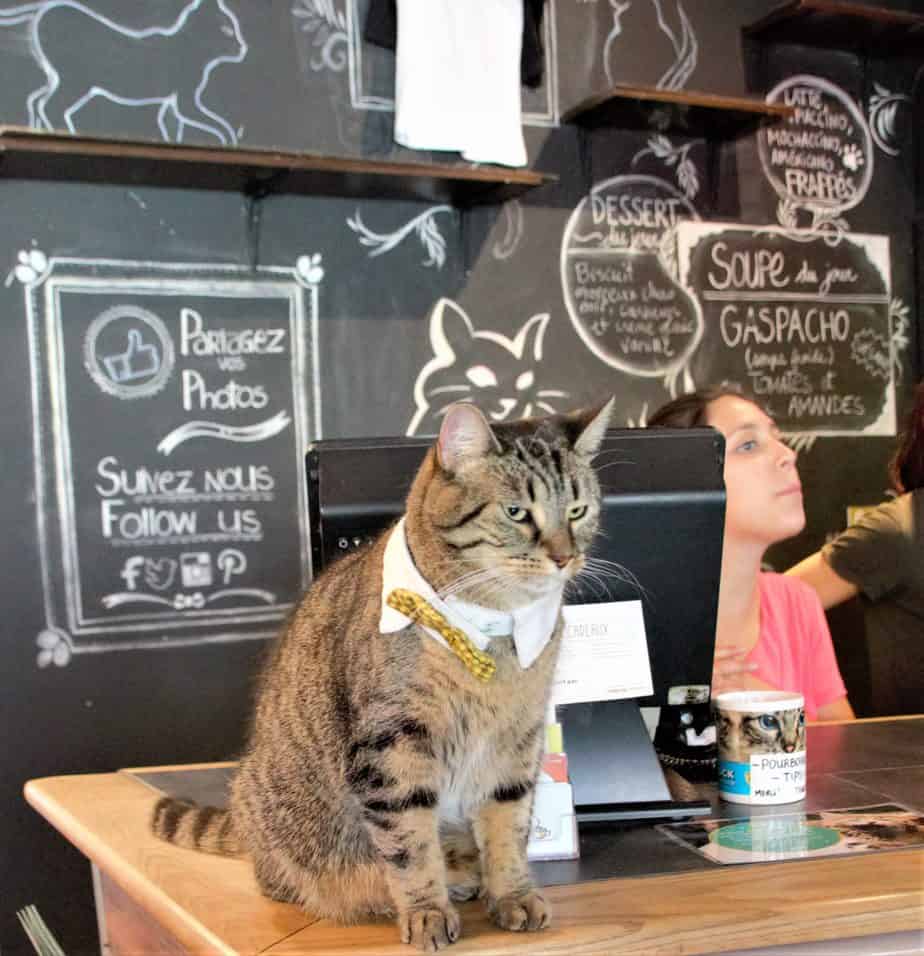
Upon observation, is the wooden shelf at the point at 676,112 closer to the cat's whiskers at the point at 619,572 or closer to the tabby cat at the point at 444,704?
the cat's whiskers at the point at 619,572

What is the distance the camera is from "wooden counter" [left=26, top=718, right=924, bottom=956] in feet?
3.85

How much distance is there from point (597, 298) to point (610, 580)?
2023 millimetres

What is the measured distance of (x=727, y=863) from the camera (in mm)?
1365

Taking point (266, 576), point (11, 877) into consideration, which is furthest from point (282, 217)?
point (11, 877)

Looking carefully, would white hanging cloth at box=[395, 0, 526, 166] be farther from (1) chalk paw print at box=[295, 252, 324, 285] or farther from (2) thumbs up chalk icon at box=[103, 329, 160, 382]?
(2) thumbs up chalk icon at box=[103, 329, 160, 382]

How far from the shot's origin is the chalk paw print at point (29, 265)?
2823 millimetres

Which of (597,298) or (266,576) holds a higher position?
(597,298)

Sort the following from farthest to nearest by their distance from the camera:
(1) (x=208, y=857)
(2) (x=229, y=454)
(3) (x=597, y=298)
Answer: (3) (x=597, y=298) < (2) (x=229, y=454) < (1) (x=208, y=857)

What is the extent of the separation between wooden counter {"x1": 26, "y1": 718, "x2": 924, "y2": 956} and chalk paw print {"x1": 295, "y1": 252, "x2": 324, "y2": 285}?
1881 mm

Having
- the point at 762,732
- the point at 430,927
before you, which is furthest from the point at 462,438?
the point at 762,732

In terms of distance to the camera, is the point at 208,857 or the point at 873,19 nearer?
the point at 208,857

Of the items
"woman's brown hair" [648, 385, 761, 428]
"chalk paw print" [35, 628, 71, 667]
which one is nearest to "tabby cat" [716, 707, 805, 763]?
"woman's brown hair" [648, 385, 761, 428]

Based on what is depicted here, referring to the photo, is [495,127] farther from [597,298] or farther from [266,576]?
[266,576]

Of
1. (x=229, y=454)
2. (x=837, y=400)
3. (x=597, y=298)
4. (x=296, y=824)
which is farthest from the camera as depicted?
(x=837, y=400)
